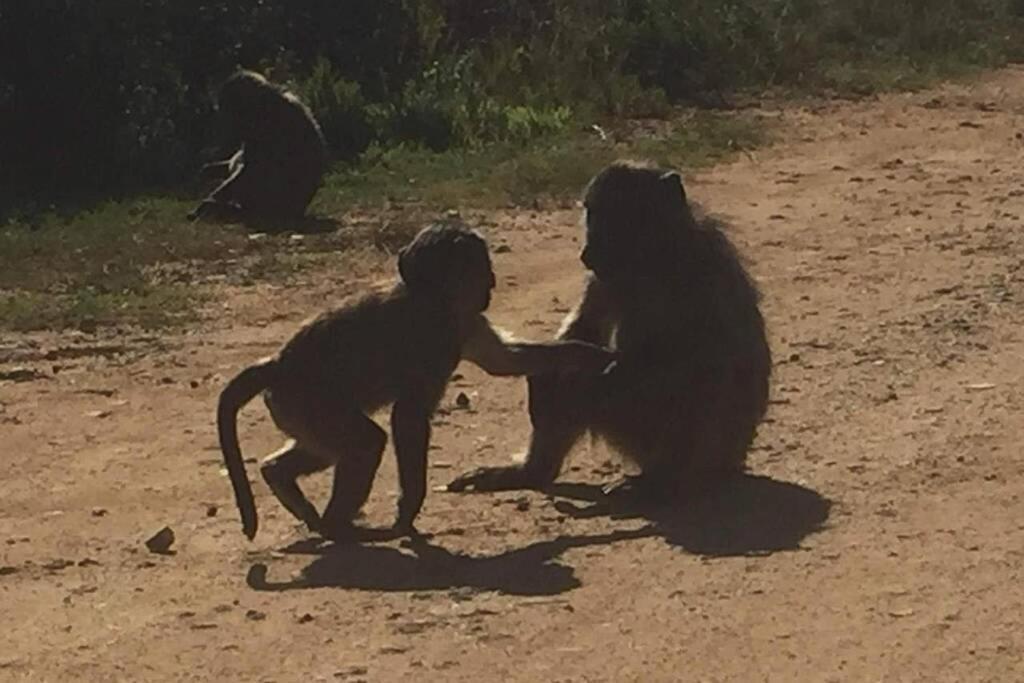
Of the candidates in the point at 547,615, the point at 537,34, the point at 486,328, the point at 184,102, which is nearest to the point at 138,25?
the point at 184,102

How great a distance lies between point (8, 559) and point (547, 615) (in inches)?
79.3

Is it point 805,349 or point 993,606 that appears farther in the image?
point 805,349

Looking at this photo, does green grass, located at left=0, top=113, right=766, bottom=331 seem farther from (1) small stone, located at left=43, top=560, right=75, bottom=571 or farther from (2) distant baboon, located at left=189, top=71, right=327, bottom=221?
(1) small stone, located at left=43, top=560, right=75, bottom=571

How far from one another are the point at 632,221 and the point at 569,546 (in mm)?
1383

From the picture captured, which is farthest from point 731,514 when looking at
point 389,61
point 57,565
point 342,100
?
point 389,61

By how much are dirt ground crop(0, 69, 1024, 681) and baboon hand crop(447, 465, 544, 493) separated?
0.12 meters

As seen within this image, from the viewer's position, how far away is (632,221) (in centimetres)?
816

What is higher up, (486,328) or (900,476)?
(486,328)

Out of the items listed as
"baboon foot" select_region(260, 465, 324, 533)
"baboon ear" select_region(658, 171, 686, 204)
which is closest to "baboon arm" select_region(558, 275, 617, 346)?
"baboon ear" select_region(658, 171, 686, 204)

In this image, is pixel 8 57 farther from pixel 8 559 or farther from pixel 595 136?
pixel 8 559

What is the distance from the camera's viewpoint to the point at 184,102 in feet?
58.4

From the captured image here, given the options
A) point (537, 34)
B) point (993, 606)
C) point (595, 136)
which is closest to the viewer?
point (993, 606)

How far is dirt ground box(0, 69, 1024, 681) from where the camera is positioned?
620 cm

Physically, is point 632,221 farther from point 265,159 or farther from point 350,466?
point 265,159
